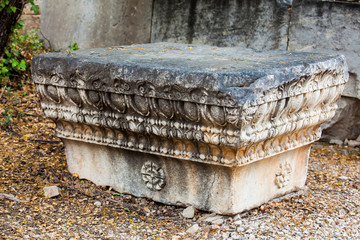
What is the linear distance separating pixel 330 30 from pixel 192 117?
254 cm

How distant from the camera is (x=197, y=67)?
3.16m

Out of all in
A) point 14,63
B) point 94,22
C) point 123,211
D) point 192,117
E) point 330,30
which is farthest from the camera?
point 94,22

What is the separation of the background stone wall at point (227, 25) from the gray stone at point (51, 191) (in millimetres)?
2596

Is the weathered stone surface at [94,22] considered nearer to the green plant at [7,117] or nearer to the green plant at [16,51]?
the green plant at [16,51]

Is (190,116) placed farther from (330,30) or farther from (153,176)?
(330,30)

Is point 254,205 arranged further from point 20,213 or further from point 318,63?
point 20,213

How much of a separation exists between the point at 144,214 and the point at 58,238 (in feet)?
1.99

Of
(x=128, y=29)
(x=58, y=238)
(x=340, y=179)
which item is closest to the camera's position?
(x=58, y=238)

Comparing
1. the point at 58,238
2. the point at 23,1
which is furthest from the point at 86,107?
the point at 23,1

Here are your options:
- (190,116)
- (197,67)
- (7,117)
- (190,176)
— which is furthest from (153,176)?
(7,117)

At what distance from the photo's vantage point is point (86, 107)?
3.54m

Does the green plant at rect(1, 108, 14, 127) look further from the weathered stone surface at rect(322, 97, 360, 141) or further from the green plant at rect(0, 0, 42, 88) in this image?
the weathered stone surface at rect(322, 97, 360, 141)

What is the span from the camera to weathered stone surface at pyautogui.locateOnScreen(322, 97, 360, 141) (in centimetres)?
510

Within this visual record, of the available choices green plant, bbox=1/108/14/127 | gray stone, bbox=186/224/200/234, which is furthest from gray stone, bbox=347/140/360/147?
green plant, bbox=1/108/14/127
